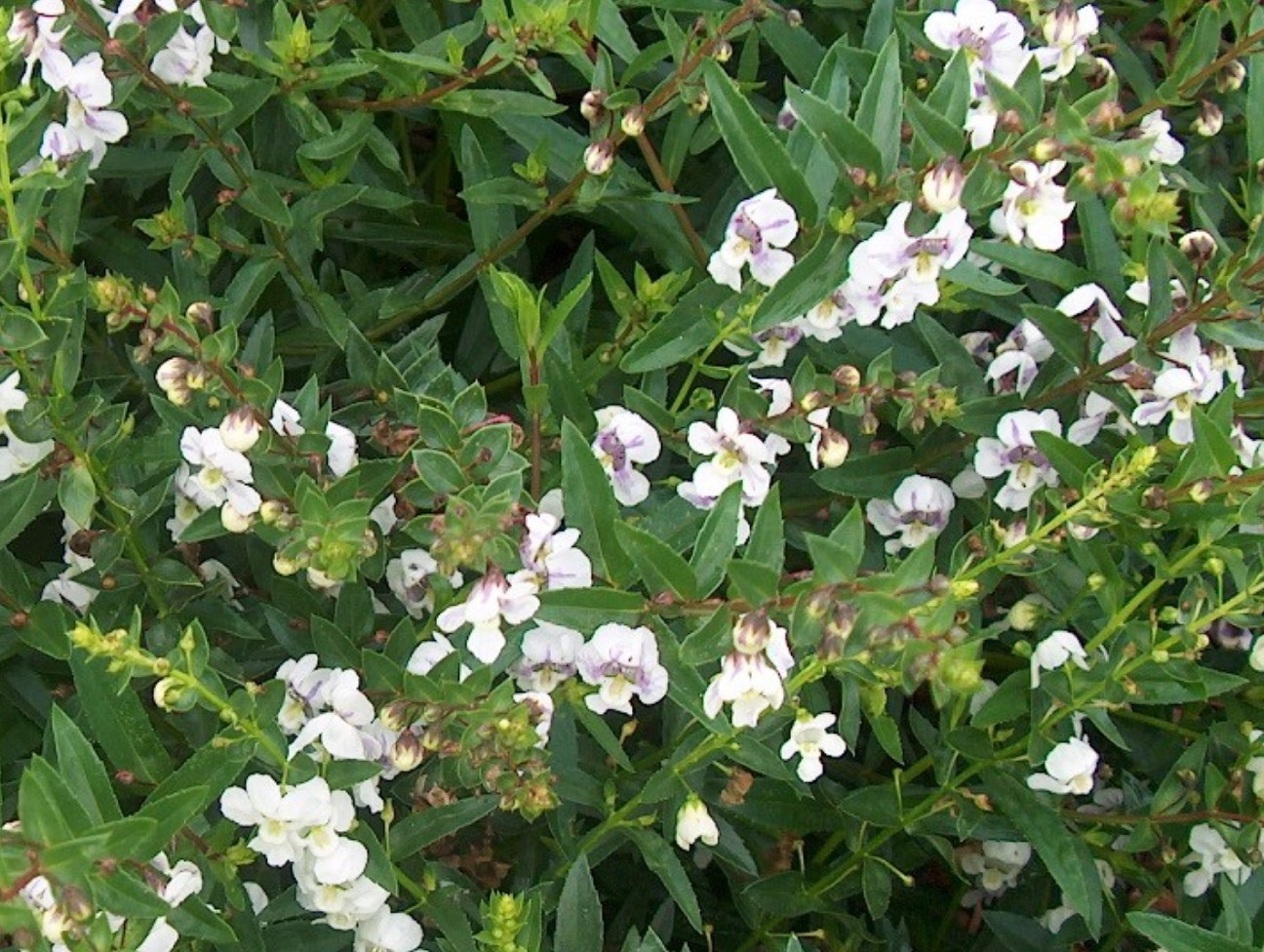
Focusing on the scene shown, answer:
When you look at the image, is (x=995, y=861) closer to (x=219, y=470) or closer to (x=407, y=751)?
(x=407, y=751)

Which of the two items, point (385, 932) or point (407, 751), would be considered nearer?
point (407, 751)

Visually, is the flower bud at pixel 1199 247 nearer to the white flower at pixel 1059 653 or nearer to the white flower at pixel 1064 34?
the white flower at pixel 1064 34

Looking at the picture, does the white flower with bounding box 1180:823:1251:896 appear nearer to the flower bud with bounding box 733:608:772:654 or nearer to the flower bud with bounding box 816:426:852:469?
the flower bud with bounding box 816:426:852:469

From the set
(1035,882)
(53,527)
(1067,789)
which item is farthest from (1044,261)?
(53,527)

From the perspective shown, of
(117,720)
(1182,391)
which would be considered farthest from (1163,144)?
(117,720)

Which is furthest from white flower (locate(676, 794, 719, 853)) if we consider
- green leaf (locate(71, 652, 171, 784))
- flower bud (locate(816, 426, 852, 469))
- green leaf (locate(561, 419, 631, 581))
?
green leaf (locate(71, 652, 171, 784))

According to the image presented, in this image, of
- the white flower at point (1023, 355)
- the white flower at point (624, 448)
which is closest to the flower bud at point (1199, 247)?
the white flower at point (1023, 355)
